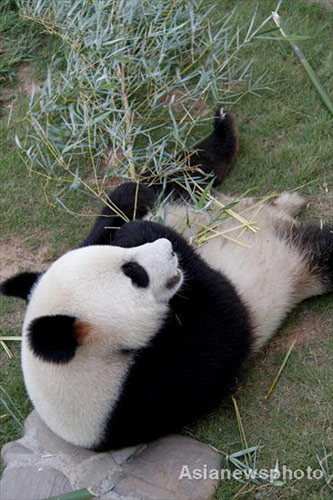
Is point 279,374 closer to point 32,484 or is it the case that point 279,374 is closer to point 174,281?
point 174,281

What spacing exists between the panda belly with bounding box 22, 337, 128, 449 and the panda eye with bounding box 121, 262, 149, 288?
Result: 28 centimetres

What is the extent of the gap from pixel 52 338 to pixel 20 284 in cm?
→ 49

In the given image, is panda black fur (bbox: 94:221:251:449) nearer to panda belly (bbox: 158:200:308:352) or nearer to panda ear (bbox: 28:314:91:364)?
panda belly (bbox: 158:200:308:352)

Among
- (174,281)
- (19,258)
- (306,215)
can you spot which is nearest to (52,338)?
(174,281)

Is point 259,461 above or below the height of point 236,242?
below

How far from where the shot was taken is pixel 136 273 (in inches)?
93.5

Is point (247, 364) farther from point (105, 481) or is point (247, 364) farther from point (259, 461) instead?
point (105, 481)

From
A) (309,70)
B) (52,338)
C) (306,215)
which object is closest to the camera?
(52,338)

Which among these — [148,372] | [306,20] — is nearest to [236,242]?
[148,372]

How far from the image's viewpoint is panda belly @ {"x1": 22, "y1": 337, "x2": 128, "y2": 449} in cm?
238

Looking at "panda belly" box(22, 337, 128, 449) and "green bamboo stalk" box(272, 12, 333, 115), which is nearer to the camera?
"panda belly" box(22, 337, 128, 449)

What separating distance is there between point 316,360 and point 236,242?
0.56 meters

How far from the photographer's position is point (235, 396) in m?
2.71

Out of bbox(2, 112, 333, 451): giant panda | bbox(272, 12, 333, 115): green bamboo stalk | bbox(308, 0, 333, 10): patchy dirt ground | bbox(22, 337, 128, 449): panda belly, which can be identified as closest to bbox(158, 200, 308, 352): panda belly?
bbox(2, 112, 333, 451): giant panda
